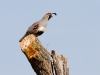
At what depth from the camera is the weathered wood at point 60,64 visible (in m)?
7.28

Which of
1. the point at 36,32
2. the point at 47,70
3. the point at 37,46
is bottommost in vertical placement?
the point at 47,70

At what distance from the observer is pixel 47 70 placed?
23.1ft

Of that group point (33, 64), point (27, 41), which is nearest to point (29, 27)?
point (27, 41)

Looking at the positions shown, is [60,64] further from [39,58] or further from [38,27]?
[38,27]

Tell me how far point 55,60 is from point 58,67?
16 centimetres

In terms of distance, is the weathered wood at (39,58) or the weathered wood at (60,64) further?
the weathered wood at (60,64)

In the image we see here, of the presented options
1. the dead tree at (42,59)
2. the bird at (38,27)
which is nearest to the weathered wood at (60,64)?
the dead tree at (42,59)

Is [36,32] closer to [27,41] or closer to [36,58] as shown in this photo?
[27,41]

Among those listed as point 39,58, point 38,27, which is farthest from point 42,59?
point 38,27

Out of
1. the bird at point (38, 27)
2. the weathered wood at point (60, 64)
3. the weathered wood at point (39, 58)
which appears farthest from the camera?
the bird at point (38, 27)

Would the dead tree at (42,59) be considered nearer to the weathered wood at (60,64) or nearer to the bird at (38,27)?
the weathered wood at (60,64)

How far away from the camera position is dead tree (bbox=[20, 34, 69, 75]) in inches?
275

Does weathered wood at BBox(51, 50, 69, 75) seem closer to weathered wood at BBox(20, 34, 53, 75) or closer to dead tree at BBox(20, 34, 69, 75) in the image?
dead tree at BBox(20, 34, 69, 75)

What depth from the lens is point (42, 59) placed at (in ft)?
22.8
